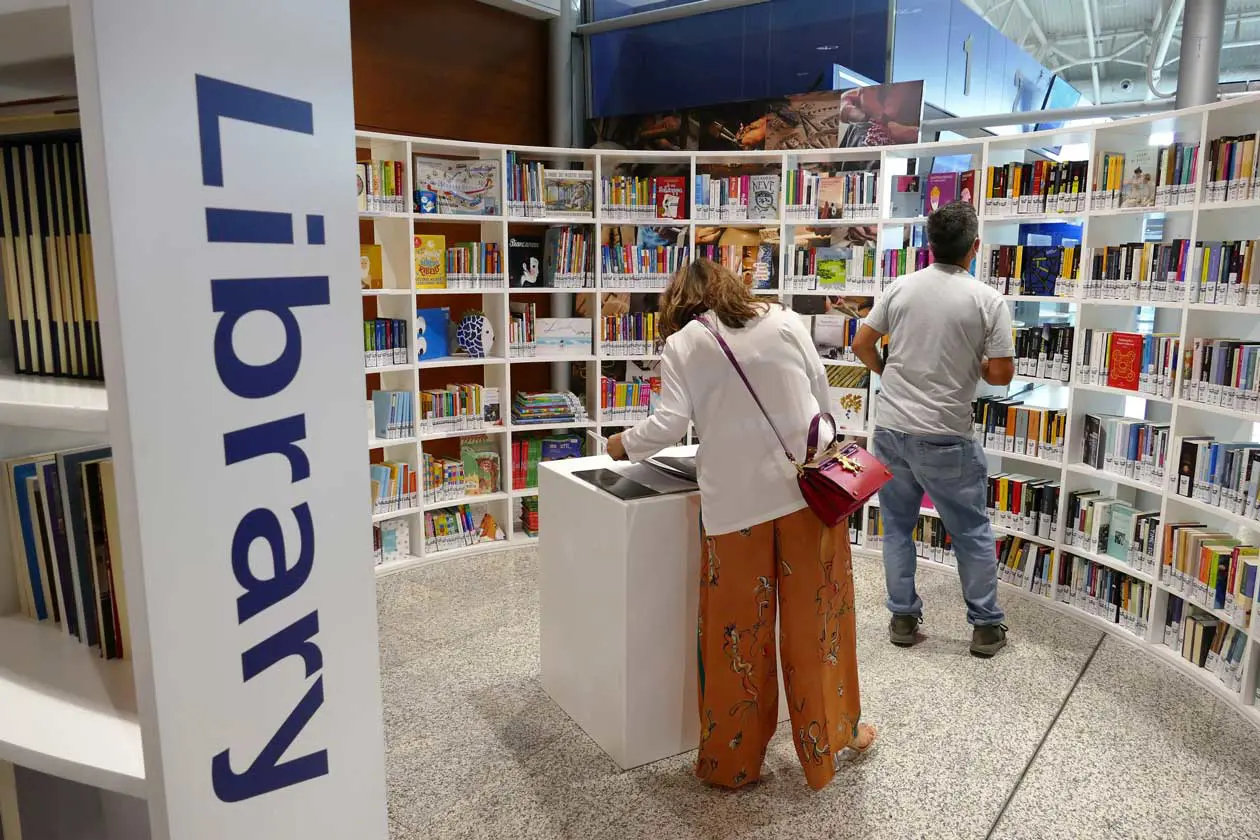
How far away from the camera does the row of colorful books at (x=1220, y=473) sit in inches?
137

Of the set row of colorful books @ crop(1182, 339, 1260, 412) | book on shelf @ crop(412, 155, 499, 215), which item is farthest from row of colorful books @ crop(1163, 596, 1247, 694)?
book on shelf @ crop(412, 155, 499, 215)

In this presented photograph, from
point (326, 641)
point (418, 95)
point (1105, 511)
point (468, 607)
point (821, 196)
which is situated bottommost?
point (468, 607)

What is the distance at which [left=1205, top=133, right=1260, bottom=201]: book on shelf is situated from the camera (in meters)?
3.48

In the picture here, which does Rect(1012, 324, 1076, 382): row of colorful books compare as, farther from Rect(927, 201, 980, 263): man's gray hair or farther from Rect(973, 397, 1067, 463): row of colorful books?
Rect(927, 201, 980, 263): man's gray hair

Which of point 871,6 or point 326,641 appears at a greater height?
point 871,6

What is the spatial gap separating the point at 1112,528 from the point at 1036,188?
1.78 meters

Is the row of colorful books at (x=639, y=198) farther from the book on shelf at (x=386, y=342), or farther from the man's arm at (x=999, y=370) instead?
the man's arm at (x=999, y=370)

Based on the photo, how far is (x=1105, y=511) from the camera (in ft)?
14.1

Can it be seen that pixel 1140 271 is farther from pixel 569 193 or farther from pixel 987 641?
pixel 569 193

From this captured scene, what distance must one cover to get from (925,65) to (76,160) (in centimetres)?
757

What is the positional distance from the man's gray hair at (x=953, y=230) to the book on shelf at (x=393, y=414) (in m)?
2.96

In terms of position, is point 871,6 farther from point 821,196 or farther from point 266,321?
point 266,321

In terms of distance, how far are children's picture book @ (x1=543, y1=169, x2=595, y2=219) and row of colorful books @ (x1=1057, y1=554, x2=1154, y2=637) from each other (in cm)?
342

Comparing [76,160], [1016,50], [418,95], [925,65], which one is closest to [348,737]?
[76,160]
